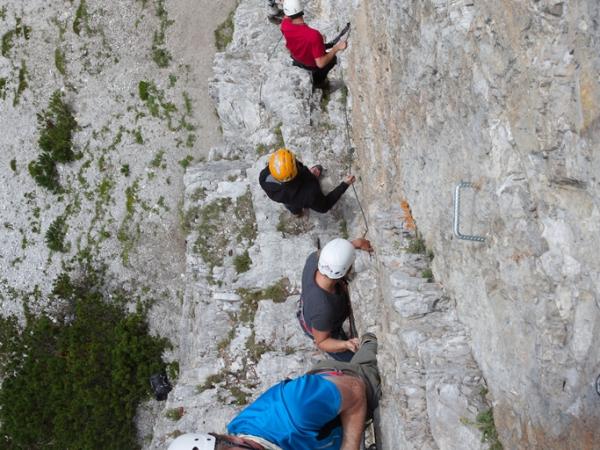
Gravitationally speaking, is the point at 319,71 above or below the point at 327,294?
above

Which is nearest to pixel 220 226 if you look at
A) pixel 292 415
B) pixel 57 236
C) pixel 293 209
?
pixel 293 209

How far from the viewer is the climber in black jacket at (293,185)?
8.46 metres

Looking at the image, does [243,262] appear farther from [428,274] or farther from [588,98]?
[588,98]

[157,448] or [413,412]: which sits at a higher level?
[413,412]

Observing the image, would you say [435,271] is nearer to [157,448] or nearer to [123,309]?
[157,448]

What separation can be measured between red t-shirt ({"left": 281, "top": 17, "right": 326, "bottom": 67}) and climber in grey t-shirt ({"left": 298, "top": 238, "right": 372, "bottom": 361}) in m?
4.23

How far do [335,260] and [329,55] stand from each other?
15.5 ft

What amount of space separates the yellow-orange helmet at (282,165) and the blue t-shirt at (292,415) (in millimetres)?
3702

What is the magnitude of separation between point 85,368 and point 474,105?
13.5m

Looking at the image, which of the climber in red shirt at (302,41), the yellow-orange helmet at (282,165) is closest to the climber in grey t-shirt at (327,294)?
the yellow-orange helmet at (282,165)

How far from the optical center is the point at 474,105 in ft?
17.6

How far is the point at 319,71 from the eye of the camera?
10914 millimetres

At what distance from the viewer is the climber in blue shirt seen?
199 inches

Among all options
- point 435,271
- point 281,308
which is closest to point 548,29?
point 435,271
